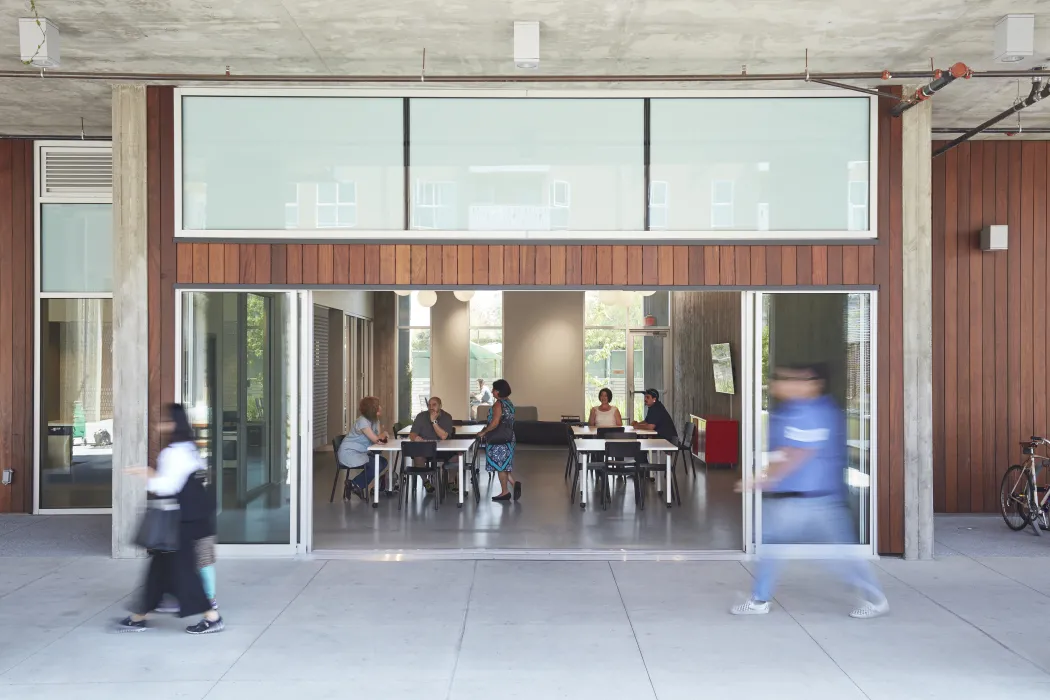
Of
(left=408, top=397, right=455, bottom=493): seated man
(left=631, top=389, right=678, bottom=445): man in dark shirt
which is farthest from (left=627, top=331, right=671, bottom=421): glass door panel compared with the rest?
(left=408, top=397, right=455, bottom=493): seated man

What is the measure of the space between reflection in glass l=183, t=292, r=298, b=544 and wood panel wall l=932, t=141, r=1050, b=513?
268 inches

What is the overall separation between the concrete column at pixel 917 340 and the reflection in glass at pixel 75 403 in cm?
810

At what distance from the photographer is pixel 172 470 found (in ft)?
18.0

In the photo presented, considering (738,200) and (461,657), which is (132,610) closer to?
(461,657)

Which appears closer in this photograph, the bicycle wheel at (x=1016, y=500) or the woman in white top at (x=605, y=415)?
the bicycle wheel at (x=1016, y=500)

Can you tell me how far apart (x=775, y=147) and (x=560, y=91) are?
1899mm

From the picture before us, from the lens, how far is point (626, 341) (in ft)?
63.4

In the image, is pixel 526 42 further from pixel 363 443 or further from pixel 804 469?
pixel 363 443

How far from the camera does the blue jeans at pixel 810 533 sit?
20.0 ft

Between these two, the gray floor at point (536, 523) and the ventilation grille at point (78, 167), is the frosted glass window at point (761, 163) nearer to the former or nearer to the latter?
the gray floor at point (536, 523)

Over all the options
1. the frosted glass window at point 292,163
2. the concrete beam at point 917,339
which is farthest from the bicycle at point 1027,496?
the frosted glass window at point 292,163

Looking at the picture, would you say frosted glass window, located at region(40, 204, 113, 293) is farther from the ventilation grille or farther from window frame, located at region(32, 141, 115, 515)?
the ventilation grille

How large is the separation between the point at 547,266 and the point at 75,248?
18.4ft

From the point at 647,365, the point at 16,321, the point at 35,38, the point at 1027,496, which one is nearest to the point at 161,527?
the point at 35,38
